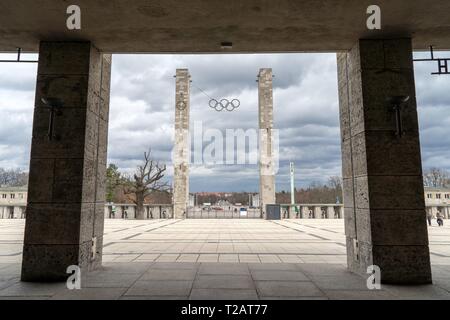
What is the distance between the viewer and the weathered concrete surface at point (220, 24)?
5.27 meters

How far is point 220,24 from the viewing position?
5898 mm

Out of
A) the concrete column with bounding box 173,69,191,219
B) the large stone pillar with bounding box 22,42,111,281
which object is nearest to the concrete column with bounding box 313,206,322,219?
the concrete column with bounding box 173,69,191,219

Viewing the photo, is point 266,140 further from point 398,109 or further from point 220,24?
point 220,24

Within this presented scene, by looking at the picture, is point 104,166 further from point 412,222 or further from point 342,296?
point 412,222

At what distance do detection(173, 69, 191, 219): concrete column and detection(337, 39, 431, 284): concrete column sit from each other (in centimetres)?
2893

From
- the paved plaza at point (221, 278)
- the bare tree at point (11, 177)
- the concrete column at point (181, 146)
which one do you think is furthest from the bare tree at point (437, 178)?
the bare tree at point (11, 177)

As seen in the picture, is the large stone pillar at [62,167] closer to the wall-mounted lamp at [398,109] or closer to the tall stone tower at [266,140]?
the wall-mounted lamp at [398,109]

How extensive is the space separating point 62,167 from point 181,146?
3054 centimetres

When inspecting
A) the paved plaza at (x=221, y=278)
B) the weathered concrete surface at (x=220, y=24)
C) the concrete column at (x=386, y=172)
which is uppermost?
the weathered concrete surface at (x=220, y=24)

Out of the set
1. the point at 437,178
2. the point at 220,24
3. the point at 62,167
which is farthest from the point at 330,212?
the point at 437,178

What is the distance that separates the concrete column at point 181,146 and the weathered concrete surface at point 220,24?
28515 millimetres

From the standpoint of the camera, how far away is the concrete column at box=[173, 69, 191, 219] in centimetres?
3475

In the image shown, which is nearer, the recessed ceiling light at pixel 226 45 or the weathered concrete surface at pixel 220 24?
the weathered concrete surface at pixel 220 24

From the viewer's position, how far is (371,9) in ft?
17.8
